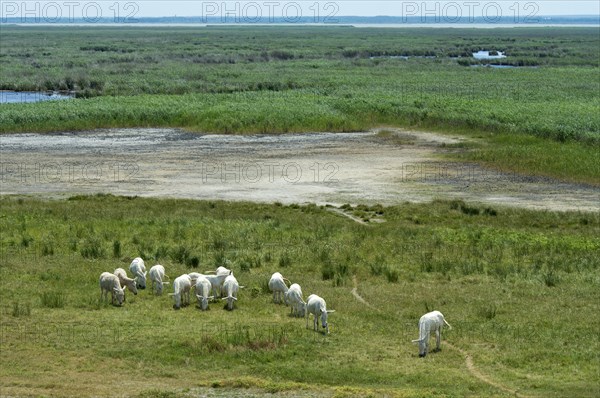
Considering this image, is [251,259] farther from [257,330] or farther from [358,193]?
[358,193]

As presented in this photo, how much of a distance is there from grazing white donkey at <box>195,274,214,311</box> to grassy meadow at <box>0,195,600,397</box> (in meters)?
0.32

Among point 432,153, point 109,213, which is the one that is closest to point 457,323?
point 109,213

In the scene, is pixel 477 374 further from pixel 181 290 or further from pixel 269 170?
pixel 269 170

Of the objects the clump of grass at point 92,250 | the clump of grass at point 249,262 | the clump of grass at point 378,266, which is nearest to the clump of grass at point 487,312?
the clump of grass at point 378,266

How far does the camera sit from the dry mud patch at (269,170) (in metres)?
44.2

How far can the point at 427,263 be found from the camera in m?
30.0

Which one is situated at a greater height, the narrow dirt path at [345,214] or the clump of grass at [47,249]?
the clump of grass at [47,249]

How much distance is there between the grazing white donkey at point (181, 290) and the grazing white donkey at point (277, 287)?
1.95m

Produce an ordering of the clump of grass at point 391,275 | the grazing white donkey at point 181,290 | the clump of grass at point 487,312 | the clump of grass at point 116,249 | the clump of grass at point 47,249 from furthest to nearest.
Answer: the clump of grass at point 47,249
the clump of grass at point 116,249
the clump of grass at point 391,275
the grazing white donkey at point 181,290
the clump of grass at point 487,312

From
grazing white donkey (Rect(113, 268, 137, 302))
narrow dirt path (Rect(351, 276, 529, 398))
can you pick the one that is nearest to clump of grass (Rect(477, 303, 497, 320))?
narrow dirt path (Rect(351, 276, 529, 398))

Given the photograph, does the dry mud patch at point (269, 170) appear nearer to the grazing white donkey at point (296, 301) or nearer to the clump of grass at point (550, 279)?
the clump of grass at point (550, 279)

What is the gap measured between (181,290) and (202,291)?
0.55 metres

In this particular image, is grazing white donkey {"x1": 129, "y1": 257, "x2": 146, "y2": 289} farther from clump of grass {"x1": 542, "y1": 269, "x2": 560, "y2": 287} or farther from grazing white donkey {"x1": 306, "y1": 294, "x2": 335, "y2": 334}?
clump of grass {"x1": 542, "y1": 269, "x2": 560, "y2": 287}

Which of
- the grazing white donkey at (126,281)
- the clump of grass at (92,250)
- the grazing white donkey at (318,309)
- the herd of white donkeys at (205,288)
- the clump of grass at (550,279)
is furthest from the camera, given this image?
the clump of grass at (92,250)
